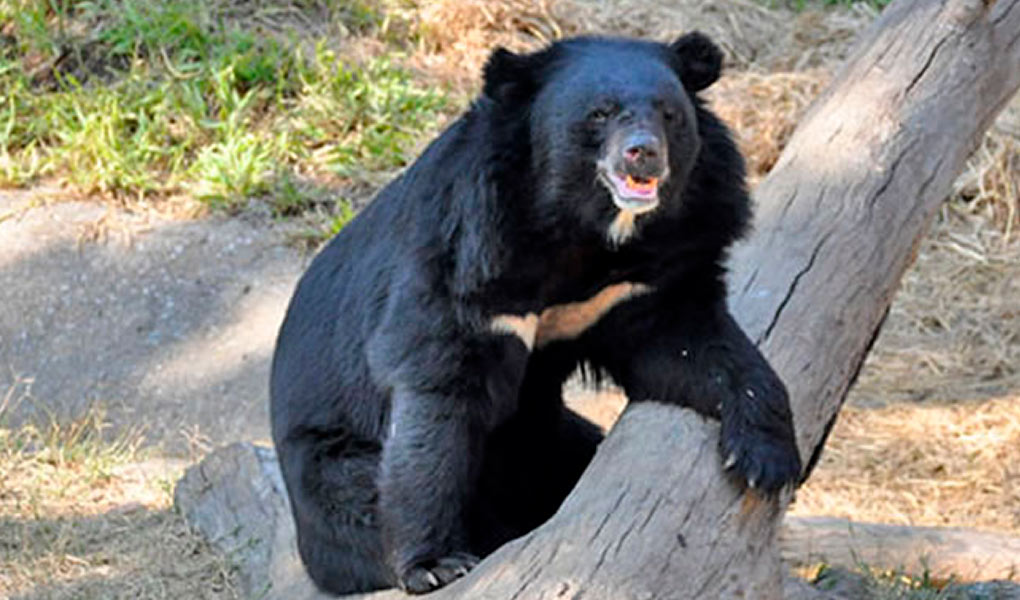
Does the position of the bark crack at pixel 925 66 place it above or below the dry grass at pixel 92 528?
above

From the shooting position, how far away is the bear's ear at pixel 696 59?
4.05m

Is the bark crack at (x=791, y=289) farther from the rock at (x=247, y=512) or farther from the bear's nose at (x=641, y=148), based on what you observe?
the rock at (x=247, y=512)

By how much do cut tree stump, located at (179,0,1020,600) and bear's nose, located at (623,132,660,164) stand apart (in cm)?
65

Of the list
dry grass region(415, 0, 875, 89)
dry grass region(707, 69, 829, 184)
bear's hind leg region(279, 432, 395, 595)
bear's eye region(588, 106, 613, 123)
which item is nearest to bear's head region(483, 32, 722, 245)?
bear's eye region(588, 106, 613, 123)

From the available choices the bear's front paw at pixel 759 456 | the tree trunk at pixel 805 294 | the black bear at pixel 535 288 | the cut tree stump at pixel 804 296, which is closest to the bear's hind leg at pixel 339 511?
the black bear at pixel 535 288

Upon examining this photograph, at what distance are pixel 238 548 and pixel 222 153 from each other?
3.81 meters

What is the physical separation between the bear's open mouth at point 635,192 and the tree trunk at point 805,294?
0.54 m

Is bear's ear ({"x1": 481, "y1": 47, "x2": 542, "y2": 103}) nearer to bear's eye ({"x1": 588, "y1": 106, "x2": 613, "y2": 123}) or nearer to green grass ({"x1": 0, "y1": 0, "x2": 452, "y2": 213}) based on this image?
bear's eye ({"x1": 588, "y1": 106, "x2": 613, "y2": 123})

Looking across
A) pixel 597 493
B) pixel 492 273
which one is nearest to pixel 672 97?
pixel 492 273

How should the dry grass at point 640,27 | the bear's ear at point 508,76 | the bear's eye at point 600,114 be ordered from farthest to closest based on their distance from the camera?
the dry grass at point 640,27, the bear's ear at point 508,76, the bear's eye at point 600,114

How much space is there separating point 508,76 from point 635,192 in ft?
1.69

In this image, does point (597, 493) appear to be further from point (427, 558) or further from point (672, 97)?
point (672, 97)

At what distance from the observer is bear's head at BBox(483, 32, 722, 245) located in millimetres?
3758

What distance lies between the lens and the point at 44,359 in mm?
7746
